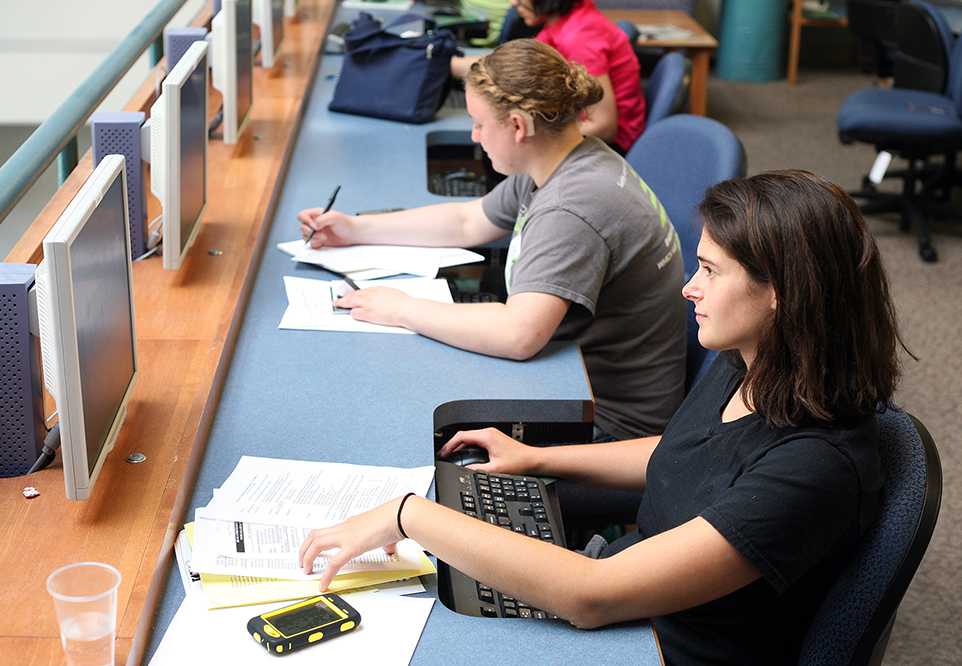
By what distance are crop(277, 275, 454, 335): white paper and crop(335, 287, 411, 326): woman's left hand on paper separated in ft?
0.04

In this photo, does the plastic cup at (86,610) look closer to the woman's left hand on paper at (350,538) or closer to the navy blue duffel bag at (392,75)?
the woman's left hand on paper at (350,538)

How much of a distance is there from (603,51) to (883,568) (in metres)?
2.40

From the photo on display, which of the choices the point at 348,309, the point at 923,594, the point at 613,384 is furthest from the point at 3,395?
the point at 923,594

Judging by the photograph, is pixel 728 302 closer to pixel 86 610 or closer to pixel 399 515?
pixel 399 515

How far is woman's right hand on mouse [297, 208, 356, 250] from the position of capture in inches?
97.5

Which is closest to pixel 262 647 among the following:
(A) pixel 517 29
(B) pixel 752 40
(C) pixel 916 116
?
(A) pixel 517 29

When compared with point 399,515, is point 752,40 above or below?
below

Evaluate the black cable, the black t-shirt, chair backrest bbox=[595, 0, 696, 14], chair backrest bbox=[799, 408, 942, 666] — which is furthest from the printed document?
chair backrest bbox=[595, 0, 696, 14]

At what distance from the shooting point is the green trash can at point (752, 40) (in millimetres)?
6629

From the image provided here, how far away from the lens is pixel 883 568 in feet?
4.34

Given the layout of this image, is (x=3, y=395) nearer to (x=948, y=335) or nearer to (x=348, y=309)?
(x=348, y=309)

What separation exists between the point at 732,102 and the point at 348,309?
15.4 feet

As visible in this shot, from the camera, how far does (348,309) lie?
220 cm

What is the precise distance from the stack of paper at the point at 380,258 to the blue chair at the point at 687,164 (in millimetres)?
455
